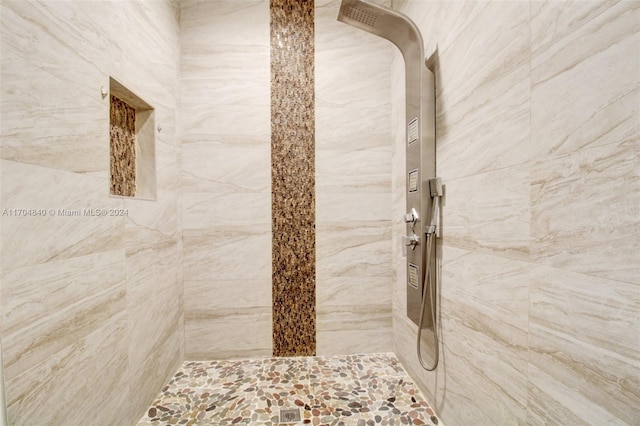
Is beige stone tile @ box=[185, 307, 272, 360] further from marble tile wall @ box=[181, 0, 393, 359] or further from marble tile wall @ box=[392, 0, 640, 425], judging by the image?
marble tile wall @ box=[392, 0, 640, 425]

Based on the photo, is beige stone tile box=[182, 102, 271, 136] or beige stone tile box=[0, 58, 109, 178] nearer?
beige stone tile box=[0, 58, 109, 178]

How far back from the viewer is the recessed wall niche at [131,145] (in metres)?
1.35

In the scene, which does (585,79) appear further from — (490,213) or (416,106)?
(416,106)

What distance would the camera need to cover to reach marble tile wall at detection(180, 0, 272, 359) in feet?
6.37

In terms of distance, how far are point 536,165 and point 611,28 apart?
1.09 ft

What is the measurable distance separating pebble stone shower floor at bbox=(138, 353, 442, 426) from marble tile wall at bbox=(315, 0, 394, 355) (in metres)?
0.25

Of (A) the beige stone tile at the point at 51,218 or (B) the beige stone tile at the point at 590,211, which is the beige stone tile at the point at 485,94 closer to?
(B) the beige stone tile at the point at 590,211

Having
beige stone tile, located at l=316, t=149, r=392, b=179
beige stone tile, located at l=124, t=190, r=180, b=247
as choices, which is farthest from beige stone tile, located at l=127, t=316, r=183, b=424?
beige stone tile, located at l=316, t=149, r=392, b=179

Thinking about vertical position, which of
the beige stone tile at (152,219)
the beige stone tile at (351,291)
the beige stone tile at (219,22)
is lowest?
the beige stone tile at (351,291)

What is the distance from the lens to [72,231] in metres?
0.99

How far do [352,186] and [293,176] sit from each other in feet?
1.40

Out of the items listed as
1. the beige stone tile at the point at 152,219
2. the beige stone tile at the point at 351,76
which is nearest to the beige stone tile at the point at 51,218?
the beige stone tile at the point at 152,219

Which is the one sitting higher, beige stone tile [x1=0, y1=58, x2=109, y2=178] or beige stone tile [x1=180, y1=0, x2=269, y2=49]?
beige stone tile [x1=180, y1=0, x2=269, y2=49]

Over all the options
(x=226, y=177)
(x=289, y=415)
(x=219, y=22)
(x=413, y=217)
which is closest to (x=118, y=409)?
(x=289, y=415)
